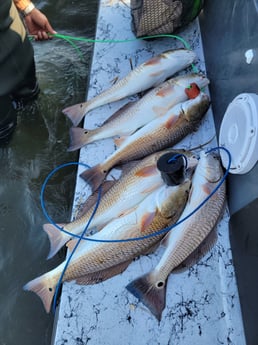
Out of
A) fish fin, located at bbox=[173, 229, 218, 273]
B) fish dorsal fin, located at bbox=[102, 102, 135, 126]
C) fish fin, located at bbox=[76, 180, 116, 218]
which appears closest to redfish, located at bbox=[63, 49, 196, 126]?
fish dorsal fin, located at bbox=[102, 102, 135, 126]

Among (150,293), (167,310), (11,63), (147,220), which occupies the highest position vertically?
(11,63)

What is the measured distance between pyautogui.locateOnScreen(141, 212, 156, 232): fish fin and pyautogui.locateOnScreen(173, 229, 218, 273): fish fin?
0.97ft

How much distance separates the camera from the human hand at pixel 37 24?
10.9 feet

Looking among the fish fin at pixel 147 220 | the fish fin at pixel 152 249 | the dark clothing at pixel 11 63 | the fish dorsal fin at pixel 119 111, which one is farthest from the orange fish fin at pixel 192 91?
the dark clothing at pixel 11 63

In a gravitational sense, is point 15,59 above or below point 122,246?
above

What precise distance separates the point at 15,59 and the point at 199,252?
2.15m

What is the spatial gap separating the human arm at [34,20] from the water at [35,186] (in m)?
0.47

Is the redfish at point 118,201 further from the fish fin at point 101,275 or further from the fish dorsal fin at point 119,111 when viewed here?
the fish dorsal fin at point 119,111

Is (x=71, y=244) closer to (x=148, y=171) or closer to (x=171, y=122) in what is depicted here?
(x=148, y=171)

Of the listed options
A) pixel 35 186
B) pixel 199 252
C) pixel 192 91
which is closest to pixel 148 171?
pixel 199 252

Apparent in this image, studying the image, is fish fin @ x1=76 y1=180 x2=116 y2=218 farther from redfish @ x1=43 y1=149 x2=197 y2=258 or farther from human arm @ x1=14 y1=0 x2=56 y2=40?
human arm @ x1=14 y1=0 x2=56 y2=40

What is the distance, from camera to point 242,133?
2031 millimetres

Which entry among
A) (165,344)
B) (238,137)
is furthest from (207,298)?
(238,137)

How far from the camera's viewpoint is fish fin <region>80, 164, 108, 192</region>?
2.43 m
